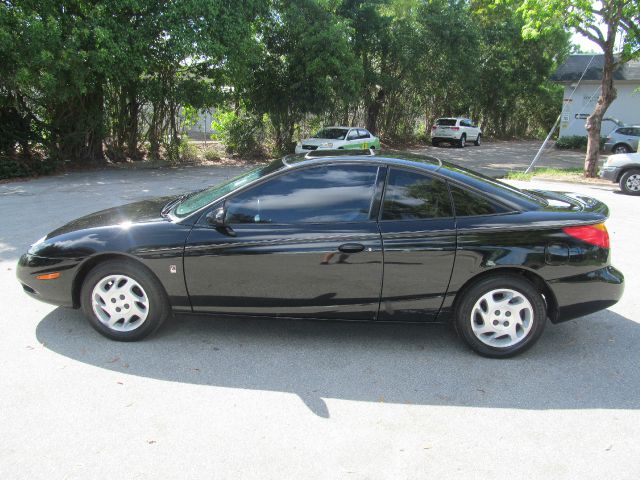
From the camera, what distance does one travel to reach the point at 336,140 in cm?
1989

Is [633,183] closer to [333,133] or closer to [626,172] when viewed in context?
[626,172]

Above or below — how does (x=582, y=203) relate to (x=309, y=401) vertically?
above

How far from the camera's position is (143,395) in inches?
140

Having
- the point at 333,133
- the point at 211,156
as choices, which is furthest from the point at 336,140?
the point at 211,156

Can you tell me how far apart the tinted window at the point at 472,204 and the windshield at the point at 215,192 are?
1391 mm

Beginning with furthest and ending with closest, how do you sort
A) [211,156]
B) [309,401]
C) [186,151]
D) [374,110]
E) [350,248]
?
1. [374,110]
2. [211,156]
3. [186,151]
4. [350,248]
5. [309,401]

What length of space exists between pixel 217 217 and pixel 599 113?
14616mm

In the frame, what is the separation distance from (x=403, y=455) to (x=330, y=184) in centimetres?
201

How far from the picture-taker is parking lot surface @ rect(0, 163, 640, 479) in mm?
2906

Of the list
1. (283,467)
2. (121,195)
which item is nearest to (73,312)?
(283,467)

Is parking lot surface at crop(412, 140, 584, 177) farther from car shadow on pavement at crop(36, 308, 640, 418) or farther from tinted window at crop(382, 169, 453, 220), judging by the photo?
tinted window at crop(382, 169, 453, 220)

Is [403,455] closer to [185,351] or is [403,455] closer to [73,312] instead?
[185,351]

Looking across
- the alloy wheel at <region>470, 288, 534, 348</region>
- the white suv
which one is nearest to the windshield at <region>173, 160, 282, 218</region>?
the alloy wheel at <region>470, 288, 534, 348</region>

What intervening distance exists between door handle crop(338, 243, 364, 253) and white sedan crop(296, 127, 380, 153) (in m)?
15.4
